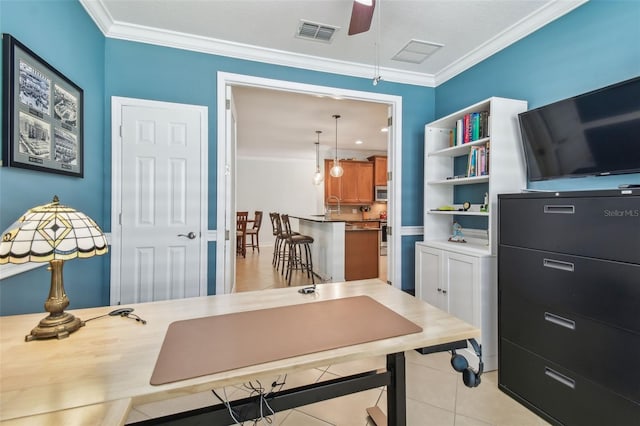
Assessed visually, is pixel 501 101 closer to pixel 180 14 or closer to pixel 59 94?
pixel 180 14

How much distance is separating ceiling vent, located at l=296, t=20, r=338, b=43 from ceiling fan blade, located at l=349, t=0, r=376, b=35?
61 cm

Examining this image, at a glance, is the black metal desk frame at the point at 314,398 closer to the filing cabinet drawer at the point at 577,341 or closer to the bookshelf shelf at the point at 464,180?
the filing cabinet drawer at the point at 577,341

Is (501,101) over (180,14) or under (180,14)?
under

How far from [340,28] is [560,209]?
203 cm

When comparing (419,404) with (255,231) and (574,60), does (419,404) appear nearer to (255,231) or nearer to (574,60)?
(574,60)

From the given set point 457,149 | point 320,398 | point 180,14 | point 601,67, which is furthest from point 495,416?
point 180,14

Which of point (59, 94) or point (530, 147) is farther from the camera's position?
point (530, 147)

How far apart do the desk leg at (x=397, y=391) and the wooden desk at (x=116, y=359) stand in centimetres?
26

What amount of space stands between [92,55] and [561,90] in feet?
11.3

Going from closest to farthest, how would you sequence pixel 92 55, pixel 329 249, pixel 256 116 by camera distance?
1. pixel 92 55
2. pixel 329 249
3. pixel 256 116

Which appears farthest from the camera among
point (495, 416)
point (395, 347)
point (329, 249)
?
point (329, 249)

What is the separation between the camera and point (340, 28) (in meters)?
2.37

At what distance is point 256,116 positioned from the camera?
193 inches

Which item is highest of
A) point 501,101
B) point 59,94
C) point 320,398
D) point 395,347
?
point 501,101
